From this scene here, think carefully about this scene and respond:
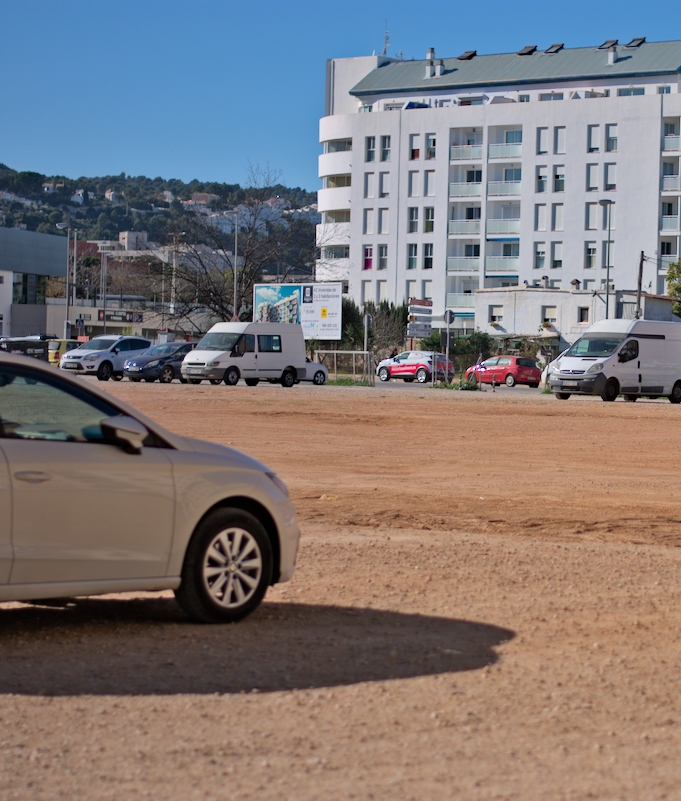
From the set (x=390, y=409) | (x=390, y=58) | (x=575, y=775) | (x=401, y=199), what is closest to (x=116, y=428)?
(x=575, y=775)

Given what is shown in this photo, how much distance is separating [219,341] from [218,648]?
3671 centimetres

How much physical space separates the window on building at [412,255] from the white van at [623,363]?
6024cm

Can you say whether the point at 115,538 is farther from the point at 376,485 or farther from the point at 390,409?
the point at 390,409

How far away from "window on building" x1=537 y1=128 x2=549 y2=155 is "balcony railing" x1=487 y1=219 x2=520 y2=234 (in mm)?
5586

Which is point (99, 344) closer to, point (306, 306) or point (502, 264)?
point (306, 306)

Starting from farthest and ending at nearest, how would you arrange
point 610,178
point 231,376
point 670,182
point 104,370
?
point 610,178, point 670,182, point 104,370, point 231,376

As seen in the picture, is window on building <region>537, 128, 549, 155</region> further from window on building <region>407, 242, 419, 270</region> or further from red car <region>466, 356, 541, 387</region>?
red car <region>466, 356, 541, 387</region>

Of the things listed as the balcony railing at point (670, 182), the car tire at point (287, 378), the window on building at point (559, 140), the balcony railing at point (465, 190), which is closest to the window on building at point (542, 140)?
the window on building at point (559, 140)

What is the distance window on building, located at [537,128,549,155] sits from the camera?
92.9 metres

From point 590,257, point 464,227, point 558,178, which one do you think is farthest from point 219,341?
point 464,227

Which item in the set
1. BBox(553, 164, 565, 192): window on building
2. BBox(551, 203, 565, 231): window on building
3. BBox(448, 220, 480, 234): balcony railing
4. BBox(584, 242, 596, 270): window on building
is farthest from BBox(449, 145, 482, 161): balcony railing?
BBox(584, 242, 596, 270): window on building

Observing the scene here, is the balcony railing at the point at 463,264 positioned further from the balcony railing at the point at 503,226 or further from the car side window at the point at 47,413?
the car side window at the point at 47,413

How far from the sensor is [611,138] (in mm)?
90625

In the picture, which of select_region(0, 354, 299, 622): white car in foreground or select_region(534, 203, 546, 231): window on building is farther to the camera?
select_region(534, 203, 546, 231): window on building
